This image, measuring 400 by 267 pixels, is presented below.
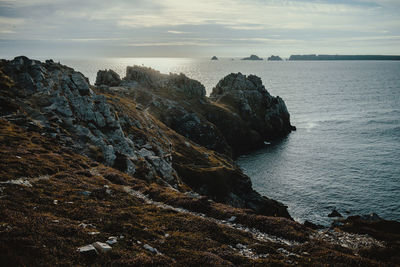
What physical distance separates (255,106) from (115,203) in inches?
5803

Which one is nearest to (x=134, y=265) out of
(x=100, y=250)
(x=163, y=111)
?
(x=100, y=250)

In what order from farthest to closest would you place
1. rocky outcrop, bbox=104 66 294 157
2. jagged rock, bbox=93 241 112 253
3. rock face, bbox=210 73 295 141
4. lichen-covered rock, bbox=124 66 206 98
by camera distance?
lichen-covered rock, bbox=124 66 206 98
rock face, bbox=210 73 295 141
rocky outcrop, bbox=104 66 294 157
jagged rock, bbox=93 241 112 253

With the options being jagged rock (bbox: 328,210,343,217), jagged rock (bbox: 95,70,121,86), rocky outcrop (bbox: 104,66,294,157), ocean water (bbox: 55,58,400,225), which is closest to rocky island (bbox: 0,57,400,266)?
ocean water (bbox: 55,58,400,225)

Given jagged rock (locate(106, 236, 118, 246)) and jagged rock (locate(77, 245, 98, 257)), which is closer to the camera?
jagged rock (locate(77, 245, 98, 257))

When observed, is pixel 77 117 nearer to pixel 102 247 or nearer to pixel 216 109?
pixel 102 247

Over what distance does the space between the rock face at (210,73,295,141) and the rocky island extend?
7231 centimetres

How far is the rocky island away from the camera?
1880 cm

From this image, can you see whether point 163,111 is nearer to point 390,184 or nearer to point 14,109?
point 14,109

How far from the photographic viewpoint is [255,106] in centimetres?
16800

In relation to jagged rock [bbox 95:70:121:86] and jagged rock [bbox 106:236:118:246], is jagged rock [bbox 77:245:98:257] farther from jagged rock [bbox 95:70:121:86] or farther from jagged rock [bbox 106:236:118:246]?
jagged rock [bbox 95:70:121:86]

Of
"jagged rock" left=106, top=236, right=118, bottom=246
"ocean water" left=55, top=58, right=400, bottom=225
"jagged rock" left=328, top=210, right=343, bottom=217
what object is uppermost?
"jagged rock" left=106, top=236, right=118, bottom=246

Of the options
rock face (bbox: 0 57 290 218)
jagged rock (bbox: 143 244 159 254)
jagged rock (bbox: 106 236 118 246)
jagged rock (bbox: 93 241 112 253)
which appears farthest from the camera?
rock face (bbox: 0 57 290 218)

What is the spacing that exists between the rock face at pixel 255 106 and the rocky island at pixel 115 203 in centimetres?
7231

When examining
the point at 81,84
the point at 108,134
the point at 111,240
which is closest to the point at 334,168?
the point at 108,134
